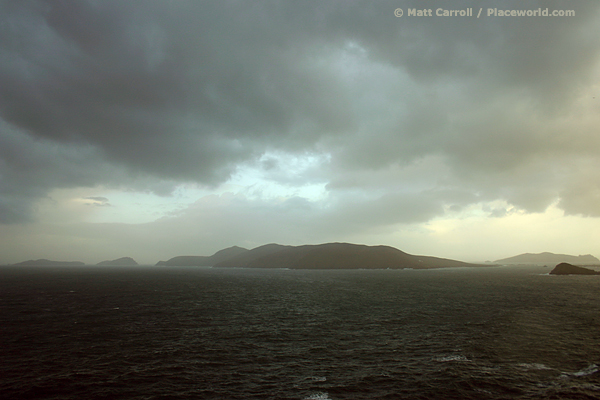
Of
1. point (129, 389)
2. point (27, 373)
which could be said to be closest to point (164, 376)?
point (129, 389)

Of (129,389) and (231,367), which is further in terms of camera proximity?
(231,367)

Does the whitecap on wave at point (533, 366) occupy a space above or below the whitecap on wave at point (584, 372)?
below

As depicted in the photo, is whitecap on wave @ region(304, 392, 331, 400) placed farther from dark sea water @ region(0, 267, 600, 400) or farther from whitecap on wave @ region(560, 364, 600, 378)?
whitecap on wave @ region(560, 364, 600, 378)

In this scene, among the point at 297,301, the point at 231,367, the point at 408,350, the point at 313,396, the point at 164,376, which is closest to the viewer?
the point at 313,396

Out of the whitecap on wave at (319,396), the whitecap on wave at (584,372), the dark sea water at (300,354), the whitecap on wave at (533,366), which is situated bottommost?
the dark sea water at (300,354)

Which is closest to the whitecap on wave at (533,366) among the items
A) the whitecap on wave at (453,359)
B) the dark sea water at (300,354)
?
the dark sea water at (300,354)

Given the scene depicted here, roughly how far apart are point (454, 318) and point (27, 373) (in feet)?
246

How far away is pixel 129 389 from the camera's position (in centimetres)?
3200

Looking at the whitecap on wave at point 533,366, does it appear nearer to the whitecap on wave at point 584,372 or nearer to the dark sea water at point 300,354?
the dark sea water at point 300,354

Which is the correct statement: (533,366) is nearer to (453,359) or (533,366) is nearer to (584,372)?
(584,372)

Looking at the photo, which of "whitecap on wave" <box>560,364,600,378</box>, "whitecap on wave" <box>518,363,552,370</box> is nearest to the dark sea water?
"whitecap on wave" <box>518,363,552,370</box>

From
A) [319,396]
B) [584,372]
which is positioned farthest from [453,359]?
[319,396]

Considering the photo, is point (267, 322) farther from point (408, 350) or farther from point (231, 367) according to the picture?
point (408, 350)

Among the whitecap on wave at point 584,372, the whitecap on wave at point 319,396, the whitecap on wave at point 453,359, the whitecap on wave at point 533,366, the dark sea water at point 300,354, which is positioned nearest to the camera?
the whitecap on wave at point 319,396
